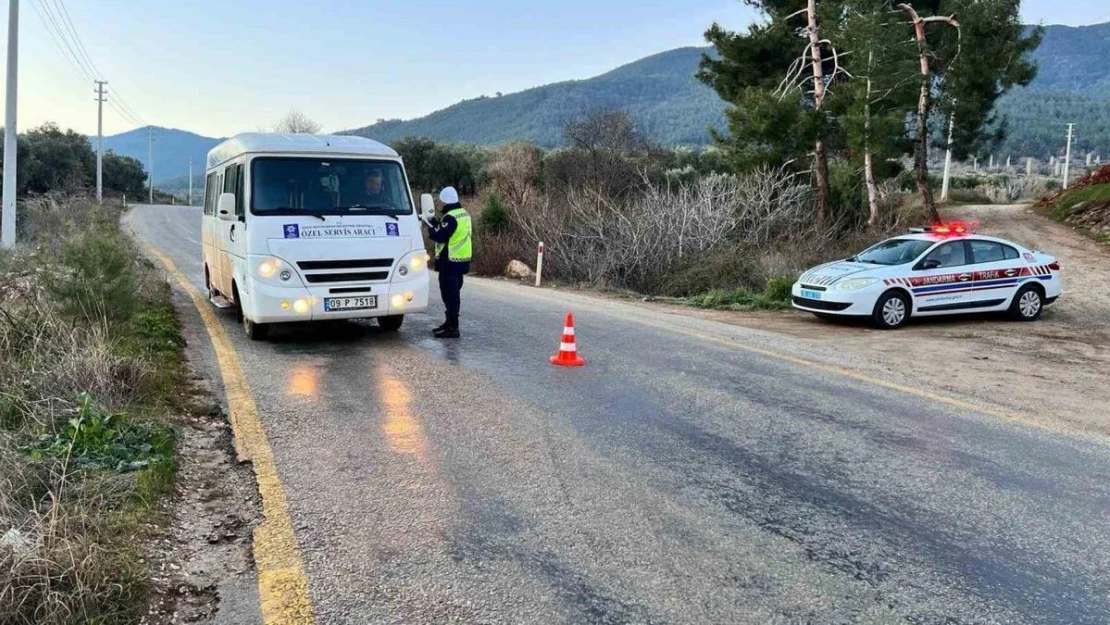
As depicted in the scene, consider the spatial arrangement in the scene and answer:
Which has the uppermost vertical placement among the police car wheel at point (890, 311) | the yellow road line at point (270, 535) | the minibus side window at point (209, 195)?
the minibus side window at point (209, 195)

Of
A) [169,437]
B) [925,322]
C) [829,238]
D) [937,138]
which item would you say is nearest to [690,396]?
[169,437]

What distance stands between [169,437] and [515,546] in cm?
259

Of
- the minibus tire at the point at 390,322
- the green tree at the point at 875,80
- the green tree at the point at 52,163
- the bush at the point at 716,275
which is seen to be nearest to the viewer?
the minibus tire at the point at 390,322

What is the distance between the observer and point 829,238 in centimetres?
2133

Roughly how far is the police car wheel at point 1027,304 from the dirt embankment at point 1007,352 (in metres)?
0.24

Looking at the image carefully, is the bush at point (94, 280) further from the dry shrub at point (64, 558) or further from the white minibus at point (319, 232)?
the dry shrub at point (64, 558)

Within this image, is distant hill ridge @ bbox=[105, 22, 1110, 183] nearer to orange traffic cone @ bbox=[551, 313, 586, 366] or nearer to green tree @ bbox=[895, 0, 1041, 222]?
green tree @ bbox=[895, 0, 1041, 222]

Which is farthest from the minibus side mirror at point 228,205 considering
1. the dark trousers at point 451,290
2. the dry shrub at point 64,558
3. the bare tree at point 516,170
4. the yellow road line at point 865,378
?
the bare tree at point 516,170

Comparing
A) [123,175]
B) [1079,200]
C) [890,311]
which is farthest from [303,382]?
[123,175]

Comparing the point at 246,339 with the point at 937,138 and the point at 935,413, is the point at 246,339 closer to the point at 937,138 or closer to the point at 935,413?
the point at 935,413

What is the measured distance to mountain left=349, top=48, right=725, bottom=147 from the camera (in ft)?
348

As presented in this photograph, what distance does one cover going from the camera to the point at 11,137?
20.9 meters

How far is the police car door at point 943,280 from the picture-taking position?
12.3 m

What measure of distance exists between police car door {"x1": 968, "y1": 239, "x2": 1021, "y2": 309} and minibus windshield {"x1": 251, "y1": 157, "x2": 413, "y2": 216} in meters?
9.18
